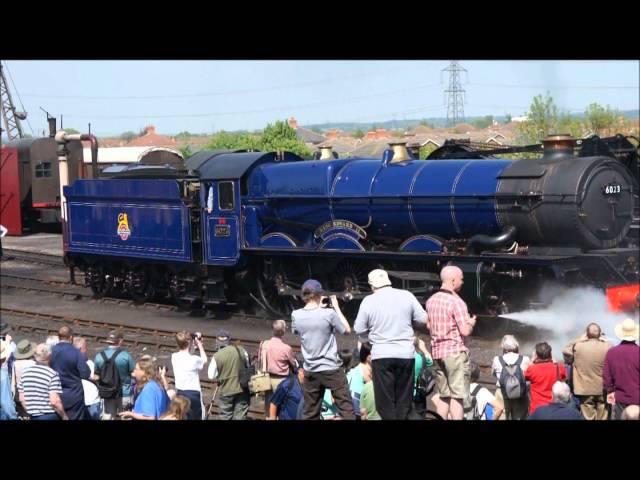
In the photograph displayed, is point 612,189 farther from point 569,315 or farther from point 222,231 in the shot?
point 222,231

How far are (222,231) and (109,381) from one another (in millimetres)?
9049

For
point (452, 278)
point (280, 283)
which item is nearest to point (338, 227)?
point (280, 283)

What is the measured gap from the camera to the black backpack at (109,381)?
9305mm

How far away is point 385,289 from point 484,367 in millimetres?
6717

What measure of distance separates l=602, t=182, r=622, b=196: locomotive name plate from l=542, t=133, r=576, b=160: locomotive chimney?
84 cm

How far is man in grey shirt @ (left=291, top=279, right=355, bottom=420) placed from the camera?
7148mm

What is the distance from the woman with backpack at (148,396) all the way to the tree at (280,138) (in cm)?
3994

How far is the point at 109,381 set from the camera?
30.5 feet

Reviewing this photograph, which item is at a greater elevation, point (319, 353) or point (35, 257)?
point (319, 353)

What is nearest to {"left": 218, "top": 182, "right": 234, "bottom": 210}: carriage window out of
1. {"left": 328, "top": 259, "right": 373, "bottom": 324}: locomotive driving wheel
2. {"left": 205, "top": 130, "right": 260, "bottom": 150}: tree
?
{"left": 328, "top": 259, "right": 373, "bottom": 324}: locomotive driving wheel

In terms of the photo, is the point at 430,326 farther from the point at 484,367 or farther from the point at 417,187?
the point at 417,187

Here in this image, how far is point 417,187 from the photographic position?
611 inches

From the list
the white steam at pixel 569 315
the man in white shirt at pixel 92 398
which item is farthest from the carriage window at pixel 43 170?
the man in white shirt at pixel 92 398
